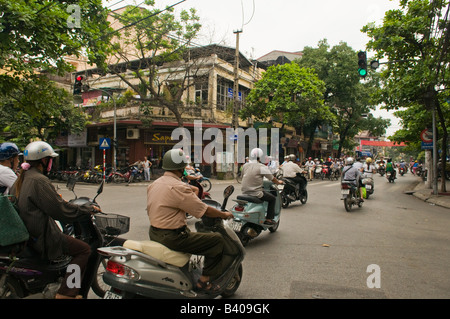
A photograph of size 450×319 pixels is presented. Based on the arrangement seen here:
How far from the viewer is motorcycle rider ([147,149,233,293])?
2.82 m

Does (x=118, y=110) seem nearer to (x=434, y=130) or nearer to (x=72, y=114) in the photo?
(x=72, y=114)

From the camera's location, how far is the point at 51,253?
107 inches

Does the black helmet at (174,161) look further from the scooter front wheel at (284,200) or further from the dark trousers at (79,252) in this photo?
the scooter front wheel at (284,200)

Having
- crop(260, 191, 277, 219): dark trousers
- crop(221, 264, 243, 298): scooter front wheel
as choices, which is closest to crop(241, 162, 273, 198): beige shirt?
crop(260, 191, 277, 219): dark trousers

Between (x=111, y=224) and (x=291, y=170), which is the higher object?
(x=291, y=170)

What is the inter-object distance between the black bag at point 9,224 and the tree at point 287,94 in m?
22.2

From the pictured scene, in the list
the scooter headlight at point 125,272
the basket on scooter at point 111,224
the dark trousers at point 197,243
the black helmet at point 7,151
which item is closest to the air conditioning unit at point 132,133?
the black helmet at point 7,151

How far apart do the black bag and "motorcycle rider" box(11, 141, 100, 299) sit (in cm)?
15

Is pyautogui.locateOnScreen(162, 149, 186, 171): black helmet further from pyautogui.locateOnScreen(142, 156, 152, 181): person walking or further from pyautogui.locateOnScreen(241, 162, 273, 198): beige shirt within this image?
pyautogui.locateOnScreen(142, 156, 152, 181): person walking

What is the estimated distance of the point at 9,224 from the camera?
2.46 m

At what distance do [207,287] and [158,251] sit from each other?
0.64m

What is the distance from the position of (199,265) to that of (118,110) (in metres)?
20.2

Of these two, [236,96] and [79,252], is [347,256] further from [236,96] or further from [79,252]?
[236,96]

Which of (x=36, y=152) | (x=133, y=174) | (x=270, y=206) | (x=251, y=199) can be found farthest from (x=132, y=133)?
(x=36, y=152)
